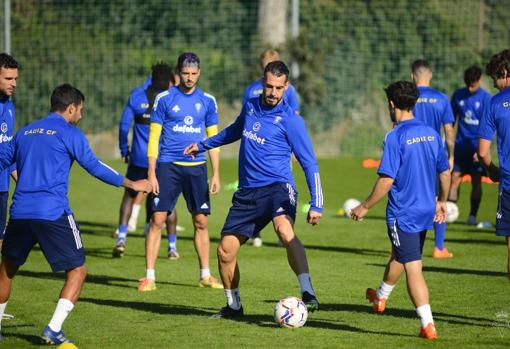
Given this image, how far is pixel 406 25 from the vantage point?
2845cm

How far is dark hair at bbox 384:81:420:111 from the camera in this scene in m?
8.29

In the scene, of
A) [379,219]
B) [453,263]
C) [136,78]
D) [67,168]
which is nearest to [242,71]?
[136,78]

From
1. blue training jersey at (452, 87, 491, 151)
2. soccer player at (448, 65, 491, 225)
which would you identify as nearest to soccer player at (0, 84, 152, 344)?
soccer player at (448, 65, 491, 225)

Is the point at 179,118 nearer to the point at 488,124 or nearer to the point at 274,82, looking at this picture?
the point at 274,82

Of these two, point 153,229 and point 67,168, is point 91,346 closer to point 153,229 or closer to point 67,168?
point 67,168

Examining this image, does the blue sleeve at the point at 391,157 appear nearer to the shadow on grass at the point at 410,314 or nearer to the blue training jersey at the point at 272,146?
the blue training jersey at the point at 272,146

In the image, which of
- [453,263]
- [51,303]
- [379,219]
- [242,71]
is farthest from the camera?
[242,71]

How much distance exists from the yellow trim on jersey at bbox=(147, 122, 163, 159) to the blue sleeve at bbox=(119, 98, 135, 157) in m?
2.93

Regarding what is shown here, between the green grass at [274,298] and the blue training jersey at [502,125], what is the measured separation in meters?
1.32

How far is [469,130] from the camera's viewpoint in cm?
1619

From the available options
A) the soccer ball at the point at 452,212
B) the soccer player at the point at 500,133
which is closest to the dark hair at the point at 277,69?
the soccer player at the point at 500,133

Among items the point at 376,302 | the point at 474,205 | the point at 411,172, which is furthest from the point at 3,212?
the point at 474,205

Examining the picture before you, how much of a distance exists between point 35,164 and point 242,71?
20.5 m

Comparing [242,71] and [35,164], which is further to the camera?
[242,71]
